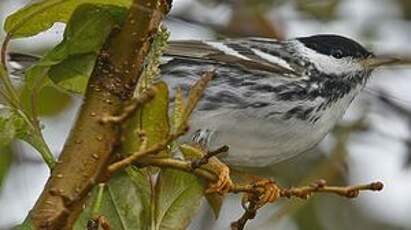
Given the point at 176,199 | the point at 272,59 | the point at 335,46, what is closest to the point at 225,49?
the point at 272,59

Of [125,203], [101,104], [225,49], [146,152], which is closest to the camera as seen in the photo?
[146,152]

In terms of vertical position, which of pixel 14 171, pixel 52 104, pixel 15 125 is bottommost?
pixel 14 171

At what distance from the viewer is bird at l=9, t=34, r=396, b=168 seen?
10.8 feet

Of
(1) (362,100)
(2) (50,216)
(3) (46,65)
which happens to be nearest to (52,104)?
(3) (46,65)

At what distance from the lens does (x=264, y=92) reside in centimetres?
342

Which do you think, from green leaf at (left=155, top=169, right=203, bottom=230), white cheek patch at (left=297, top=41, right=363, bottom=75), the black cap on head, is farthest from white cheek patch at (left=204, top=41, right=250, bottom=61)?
green leaf at (left=155, top=169, right=203, bottom=230)

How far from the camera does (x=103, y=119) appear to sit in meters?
1.35

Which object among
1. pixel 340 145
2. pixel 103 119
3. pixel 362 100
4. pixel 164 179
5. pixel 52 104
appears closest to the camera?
pixel 103 119

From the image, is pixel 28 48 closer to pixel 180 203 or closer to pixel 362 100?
pixel 362 100

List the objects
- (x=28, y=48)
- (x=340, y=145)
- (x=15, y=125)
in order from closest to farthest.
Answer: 1. (x=15, y=125)
2. (x=28, y=48)
3. (x=340, y=145)

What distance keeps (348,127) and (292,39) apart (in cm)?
41

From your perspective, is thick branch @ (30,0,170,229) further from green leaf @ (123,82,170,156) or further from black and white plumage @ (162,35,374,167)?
black and white plumage @ (162,35,374,167)

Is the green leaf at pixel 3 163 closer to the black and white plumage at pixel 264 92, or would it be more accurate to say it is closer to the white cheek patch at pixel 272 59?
the black and white plumage at pixel 264 92

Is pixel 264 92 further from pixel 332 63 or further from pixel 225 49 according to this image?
pixel 332 63
